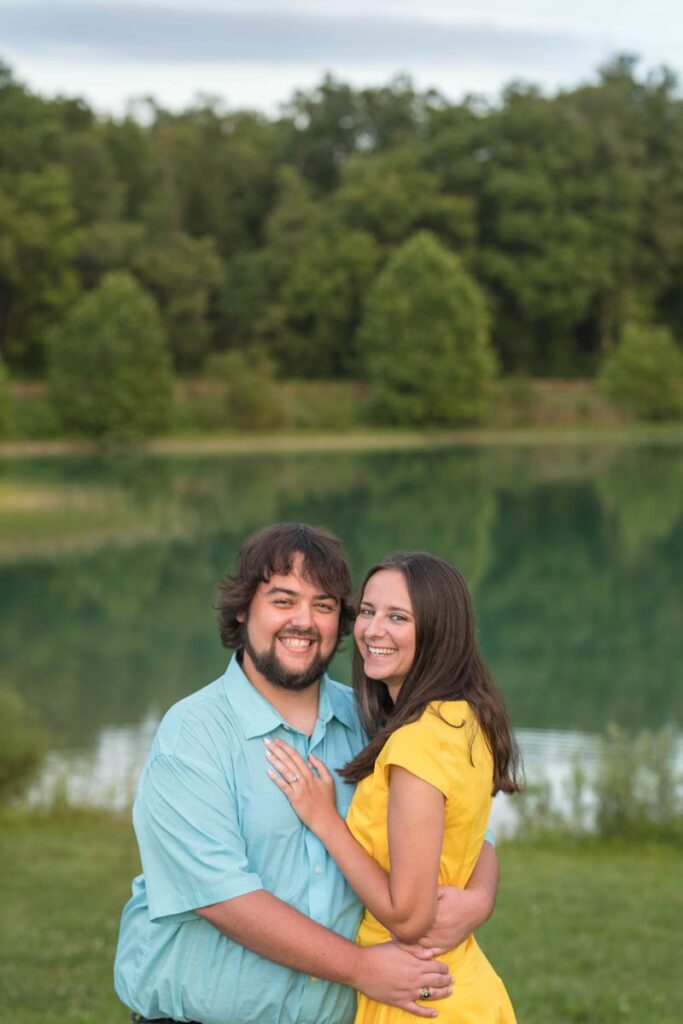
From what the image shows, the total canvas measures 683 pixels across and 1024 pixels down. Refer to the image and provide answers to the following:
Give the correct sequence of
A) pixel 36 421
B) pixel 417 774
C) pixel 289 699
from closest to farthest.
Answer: pixel 417 774 → pixel 289 699 → pixel 36 421

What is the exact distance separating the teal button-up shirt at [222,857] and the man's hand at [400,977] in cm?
10

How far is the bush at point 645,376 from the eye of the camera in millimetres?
55562

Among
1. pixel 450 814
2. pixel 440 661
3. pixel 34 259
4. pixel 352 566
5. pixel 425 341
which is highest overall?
pixel 34 259

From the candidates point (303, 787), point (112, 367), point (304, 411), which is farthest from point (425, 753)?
point (304, 411)

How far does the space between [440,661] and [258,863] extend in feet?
1.59

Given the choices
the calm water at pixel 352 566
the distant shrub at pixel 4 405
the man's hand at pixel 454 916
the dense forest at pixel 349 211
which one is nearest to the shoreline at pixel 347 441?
the distant shrub at pixel 4 405

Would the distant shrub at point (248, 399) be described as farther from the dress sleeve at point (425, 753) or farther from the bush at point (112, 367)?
the dress sleeve at point (425, 753)

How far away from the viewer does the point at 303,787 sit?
2.58 meters

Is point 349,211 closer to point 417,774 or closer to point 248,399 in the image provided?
point 248,399

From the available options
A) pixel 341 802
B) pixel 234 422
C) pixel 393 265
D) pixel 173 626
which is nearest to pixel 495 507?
pixel 173 626

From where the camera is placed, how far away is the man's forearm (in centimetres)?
248

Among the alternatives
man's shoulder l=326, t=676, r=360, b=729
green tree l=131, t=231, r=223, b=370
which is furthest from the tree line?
man's shoulder l=326, t=676, r=360, b=729

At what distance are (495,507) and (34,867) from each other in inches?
1012

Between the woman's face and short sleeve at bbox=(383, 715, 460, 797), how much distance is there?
155 mm
